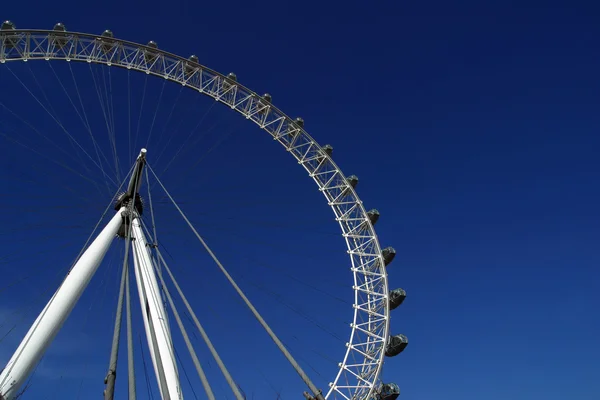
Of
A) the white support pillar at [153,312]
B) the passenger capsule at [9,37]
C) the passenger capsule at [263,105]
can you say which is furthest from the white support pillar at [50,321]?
the passenger capsule at [263,105]

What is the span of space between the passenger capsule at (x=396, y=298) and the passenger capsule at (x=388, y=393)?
12.9ft

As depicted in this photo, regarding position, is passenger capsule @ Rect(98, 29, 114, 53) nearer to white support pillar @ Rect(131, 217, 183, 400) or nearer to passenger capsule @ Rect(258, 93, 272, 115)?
passenger capsule @ Rect(258, 93, 272, 115)

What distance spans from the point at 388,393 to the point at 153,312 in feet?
39.3

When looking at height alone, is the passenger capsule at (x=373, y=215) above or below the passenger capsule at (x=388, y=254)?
above

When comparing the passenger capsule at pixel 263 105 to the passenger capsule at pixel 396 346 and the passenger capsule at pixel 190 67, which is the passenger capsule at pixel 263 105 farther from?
the passenger capsule at pixel 396 346

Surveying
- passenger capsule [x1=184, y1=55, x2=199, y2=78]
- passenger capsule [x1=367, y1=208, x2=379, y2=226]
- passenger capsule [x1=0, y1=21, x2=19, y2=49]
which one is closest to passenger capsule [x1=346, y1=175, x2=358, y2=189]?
passenger capsule [x1=367, y1=208, x2=379, y2=226]

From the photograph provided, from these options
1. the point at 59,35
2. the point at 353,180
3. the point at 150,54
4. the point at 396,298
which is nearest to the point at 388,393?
the point at 396,298

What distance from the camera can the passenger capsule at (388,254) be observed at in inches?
1014

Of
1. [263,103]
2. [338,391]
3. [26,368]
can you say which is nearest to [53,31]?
[263,103]

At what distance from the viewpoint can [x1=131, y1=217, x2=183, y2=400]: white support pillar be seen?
13664mm

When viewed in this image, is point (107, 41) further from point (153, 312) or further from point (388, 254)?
point (388, 254)

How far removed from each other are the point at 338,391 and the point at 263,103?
15383 millimetres

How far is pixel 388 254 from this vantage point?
25812 mm

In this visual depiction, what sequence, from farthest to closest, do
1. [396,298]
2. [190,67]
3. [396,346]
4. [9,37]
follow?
[190,67]
[396,298]
[396,346]
[9,37]
